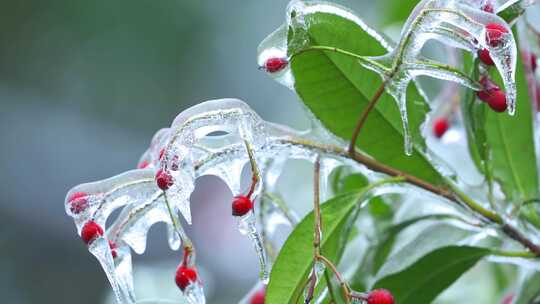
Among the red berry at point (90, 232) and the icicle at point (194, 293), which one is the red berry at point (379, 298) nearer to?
the icicle at point (194, 293)

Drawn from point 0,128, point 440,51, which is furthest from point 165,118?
point 440,51

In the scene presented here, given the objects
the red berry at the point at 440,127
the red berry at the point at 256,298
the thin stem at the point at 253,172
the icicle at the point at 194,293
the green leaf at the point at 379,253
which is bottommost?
the red berry at the point at 256,298

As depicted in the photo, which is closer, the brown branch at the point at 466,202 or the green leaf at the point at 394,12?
the brown branch at the point at 466,202

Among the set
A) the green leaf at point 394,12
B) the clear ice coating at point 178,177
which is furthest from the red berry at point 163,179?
the green leaf at point 394,12

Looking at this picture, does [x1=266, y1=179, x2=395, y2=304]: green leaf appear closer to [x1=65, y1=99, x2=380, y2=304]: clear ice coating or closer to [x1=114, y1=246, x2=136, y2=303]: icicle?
[x1=65, y1=99, x2=380, y2=304]: clear ice coating

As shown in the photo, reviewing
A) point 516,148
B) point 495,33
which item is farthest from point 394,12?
point 495,33

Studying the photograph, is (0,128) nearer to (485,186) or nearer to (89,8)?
(89,8)

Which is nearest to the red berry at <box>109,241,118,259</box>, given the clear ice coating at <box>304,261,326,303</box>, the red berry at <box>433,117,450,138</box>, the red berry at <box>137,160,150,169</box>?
the red berry at <box>137,160,150,169</box>
